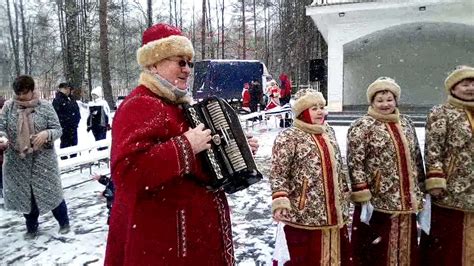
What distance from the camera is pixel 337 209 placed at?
2992 millimetres

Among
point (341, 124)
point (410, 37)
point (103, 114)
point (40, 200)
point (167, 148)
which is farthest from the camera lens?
point (410, 37)

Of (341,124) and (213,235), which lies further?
(341,124)

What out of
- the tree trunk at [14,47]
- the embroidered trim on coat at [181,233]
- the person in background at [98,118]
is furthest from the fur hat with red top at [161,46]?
the tree trunk at [14,47]

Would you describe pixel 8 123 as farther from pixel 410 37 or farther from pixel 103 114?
pixel 410 37

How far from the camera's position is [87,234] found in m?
4.72

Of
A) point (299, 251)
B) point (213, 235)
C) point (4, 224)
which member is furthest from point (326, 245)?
point (4, 224)

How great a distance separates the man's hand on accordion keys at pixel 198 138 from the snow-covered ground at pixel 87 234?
2.28 meters

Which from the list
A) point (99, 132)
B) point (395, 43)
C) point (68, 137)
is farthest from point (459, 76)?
point (395, 43)

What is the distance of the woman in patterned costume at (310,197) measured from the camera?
2.97 m

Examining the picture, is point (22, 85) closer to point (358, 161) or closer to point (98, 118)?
point (358, 161)

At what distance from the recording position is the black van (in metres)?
21.6

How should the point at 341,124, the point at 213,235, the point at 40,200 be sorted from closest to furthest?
the point at 213,235, the point at 40,200, the point at 341,124

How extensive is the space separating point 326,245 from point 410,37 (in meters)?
17.1

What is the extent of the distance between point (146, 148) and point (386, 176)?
2014mm
